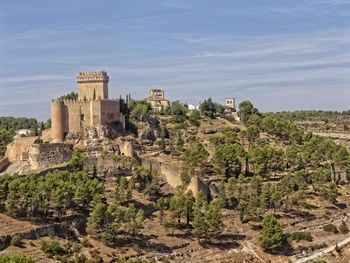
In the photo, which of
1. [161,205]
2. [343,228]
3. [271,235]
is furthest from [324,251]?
[161,205]

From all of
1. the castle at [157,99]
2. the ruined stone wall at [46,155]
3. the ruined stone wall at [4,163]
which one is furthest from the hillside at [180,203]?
the castle at [157,99]

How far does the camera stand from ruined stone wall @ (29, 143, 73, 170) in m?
63.8

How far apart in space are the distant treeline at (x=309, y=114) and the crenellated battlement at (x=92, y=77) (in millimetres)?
88726

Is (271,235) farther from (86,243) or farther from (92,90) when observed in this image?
(92,90)

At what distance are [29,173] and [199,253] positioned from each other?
17823 mm

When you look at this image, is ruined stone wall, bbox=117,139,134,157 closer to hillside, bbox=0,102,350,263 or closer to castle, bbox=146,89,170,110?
hillside, bbox=0,102,350,263

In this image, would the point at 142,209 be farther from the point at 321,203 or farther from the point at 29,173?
the point at 321,203

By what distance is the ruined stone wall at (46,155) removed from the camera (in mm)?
63844

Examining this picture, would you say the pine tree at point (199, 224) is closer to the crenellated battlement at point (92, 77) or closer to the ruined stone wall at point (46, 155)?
the ruined stone wall at point (46, 155)

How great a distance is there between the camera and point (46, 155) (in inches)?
2527

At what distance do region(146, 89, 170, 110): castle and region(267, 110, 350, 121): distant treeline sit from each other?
150 feet

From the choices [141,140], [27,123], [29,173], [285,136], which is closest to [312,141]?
[285,136]

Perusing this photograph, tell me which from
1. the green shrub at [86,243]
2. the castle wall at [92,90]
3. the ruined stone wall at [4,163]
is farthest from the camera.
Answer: the castle wall at [92,90]

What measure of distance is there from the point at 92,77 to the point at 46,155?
48.1ft
